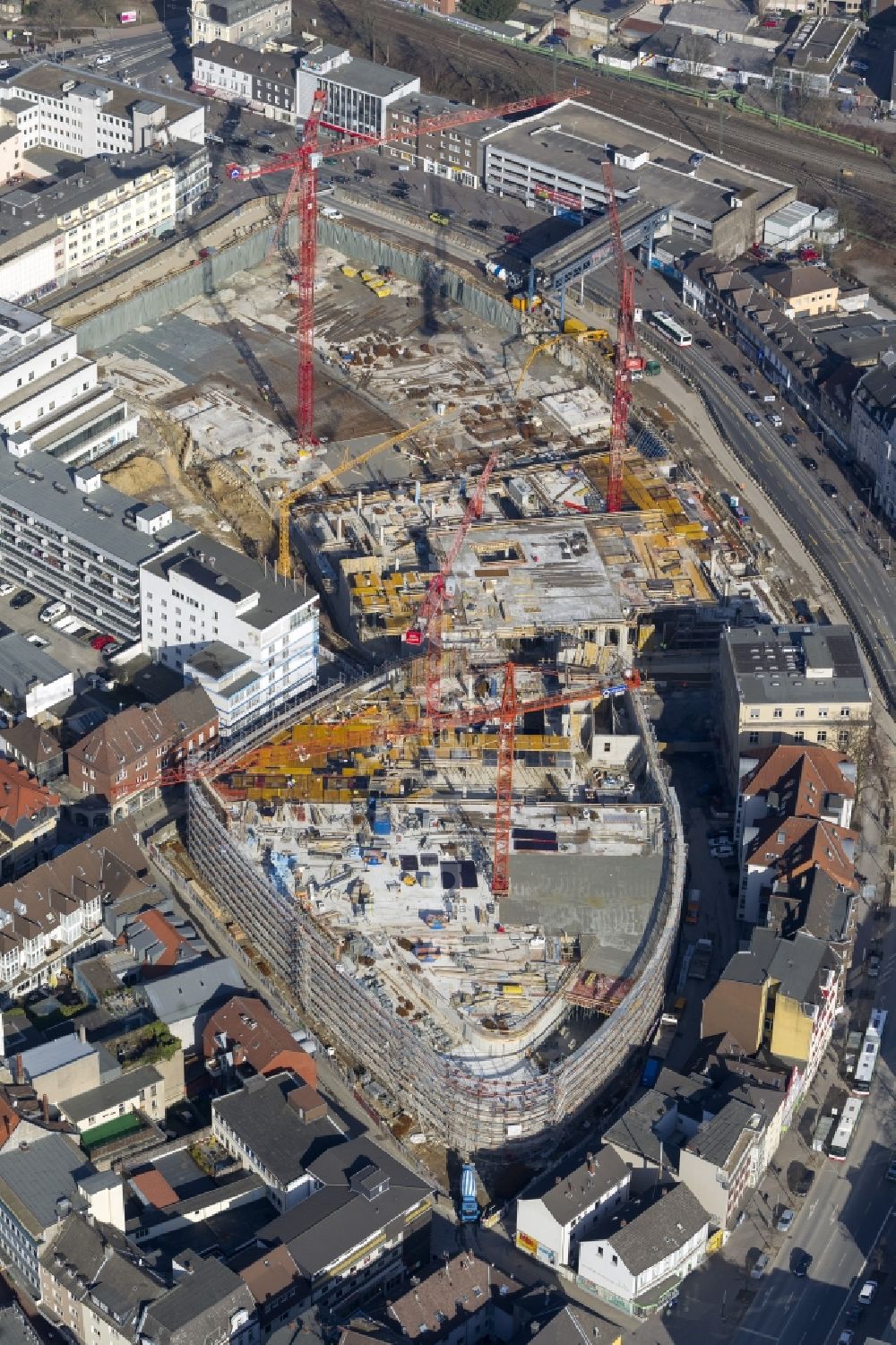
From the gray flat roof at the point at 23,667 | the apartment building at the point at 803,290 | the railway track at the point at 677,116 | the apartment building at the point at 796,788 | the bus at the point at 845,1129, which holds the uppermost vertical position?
the railway track at the point at 677,116

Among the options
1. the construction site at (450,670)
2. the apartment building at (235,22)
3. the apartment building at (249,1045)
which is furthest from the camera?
the apartment building at (235,22)

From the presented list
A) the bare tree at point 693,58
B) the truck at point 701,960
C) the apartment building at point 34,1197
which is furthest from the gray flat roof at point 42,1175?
the bare tree at point 693,58

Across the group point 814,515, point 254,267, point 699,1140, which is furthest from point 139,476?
point 699,1140

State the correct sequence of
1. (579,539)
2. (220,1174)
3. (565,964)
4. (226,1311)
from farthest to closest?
(579,539) → (565,964) → (220,1174) → (226,1311)

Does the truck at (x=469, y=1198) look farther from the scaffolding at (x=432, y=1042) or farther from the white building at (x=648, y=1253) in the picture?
the white building at (x=648, y=1253)

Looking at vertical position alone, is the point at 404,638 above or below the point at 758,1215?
above

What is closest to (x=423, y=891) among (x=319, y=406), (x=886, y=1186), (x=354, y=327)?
(x=886, y=1186)

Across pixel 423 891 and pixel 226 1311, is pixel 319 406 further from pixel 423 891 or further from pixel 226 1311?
pixel 226 1311
